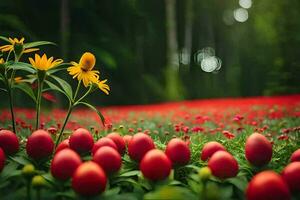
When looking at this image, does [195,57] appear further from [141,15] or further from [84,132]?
[84,132]

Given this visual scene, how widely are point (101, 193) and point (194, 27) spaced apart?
67.3ft

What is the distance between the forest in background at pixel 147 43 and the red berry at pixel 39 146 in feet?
20.3

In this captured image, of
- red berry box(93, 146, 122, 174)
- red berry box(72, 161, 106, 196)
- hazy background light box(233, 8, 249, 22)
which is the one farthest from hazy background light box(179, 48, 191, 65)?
red berry box(72, 161, 106, 196)

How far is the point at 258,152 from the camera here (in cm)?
137

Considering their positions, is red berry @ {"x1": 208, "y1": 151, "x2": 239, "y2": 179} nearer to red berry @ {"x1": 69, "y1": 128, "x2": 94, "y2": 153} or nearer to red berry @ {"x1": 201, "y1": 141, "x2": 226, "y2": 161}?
red berry @ {"x1": 201, "y1": 141, "x2": 226, "y2": 161}

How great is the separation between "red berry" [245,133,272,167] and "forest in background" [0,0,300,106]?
6437 mm

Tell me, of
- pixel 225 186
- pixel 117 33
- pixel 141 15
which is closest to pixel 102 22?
pixel 117 33

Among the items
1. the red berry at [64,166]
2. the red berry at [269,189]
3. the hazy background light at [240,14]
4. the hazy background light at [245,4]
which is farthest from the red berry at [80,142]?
the hazy background light at [240,14]

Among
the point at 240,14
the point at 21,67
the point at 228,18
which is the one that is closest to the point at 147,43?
the point at 228,18

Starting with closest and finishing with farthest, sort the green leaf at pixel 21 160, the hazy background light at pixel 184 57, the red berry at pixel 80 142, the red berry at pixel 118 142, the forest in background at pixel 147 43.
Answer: the green leaf at pixel 21 160 < the red berry at pixel 80 142 < the red berry at pixel 118 142 < the forest in background at pixel 147 43 < the hazy background light at pixel 184 57

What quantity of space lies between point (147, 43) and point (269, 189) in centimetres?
1358

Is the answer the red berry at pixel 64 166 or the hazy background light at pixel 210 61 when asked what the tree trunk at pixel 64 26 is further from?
the hazy background light at pixel 210 61

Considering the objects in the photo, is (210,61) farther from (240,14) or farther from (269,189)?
(269,189)

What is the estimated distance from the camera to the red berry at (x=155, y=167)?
4.04ft
